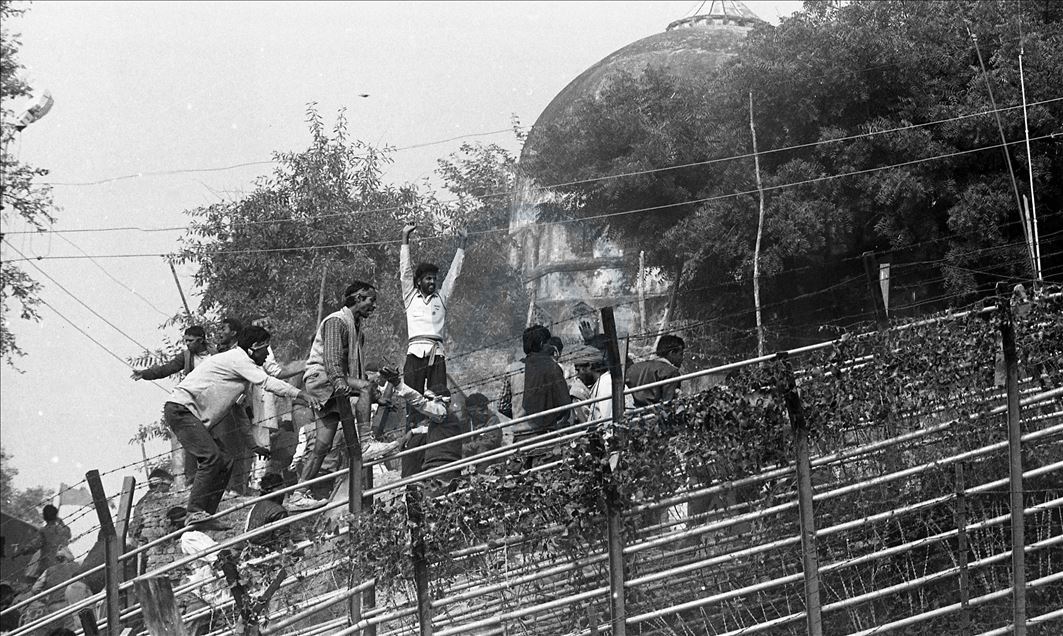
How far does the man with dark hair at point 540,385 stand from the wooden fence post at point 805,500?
201cm

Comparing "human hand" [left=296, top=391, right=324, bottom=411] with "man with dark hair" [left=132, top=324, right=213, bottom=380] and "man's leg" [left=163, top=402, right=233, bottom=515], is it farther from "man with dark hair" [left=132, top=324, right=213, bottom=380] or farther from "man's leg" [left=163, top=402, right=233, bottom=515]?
"man with dark hair" [left=132, top=324, right=213, bottom=380]

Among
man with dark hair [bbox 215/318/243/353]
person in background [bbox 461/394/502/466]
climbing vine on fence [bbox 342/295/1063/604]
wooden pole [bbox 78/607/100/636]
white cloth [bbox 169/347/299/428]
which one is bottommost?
wooden pole [bbox 78/607/100/636]

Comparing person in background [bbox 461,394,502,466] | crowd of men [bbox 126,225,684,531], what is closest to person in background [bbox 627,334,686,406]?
crowd of men [bbox 126,225,684,531]

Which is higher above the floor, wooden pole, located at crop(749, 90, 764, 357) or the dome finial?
the dome finial

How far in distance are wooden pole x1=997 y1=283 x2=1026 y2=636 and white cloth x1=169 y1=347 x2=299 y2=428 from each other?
190 inches

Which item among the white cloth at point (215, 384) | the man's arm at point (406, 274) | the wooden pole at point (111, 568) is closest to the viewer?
the wooden pole at point (111, 568)

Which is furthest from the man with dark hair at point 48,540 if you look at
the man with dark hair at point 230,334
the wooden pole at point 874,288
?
the wooden pole at point 874,288

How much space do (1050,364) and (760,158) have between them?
34.4 feet

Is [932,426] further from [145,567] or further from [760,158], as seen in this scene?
[760,158]

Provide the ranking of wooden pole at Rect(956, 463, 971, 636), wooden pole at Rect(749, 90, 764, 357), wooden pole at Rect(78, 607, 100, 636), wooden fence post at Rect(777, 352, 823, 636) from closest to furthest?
wooden fence post at Rect(777, 352, 823, 636), wooden pole at Rect(956, 463, 971, 636), wooden pole at Rect(78, 607, 100, 636), wooden pole at Rect(749, 90, 764, 357)

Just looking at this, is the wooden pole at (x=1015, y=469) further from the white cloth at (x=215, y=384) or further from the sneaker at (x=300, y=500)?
the sneaker at (x=300, y=500)

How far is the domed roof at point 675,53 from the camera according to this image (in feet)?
78.1

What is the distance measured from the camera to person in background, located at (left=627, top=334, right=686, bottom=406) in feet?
27.5

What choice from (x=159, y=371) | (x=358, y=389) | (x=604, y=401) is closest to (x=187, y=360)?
(x=159, y=371)
